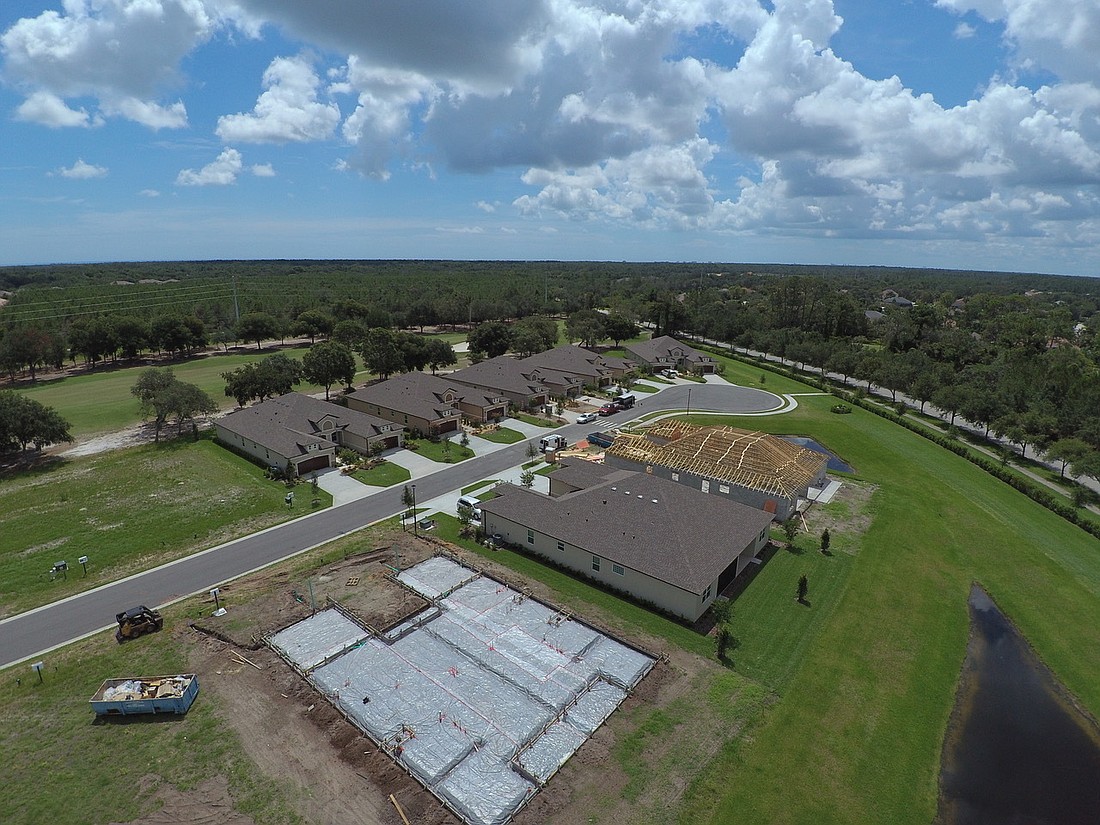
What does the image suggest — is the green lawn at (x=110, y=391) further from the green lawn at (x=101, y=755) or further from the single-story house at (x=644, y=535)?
the single-story house at (x=644, y=535)

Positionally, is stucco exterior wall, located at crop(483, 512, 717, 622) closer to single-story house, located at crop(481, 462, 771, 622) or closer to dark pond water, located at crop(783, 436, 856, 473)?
single-story house, located at crop(481, 462, 771, 622)

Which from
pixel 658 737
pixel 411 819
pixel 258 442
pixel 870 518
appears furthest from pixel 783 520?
pixel 258 442

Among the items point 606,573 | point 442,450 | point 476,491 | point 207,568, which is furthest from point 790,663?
point 442,450

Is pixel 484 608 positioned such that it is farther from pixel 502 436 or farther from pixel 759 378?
pixel 759 378

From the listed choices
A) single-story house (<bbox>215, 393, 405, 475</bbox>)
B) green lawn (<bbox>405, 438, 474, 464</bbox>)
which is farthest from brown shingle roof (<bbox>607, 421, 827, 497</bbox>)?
single-story house (<bbox>215, 393, 405, 475</bbox>)

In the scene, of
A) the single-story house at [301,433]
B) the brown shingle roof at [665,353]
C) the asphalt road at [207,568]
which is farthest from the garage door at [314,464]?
the brown shingle roof at [665,353]

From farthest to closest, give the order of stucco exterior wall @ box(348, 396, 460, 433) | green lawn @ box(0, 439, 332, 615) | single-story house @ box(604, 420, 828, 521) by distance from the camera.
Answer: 1. stucco exterior wall @ box(348, 396, 460, 433)
2. single-story house @ box(604, 420, 828, 521)
3. green lawn @ box(0, 439, 332, 615)
